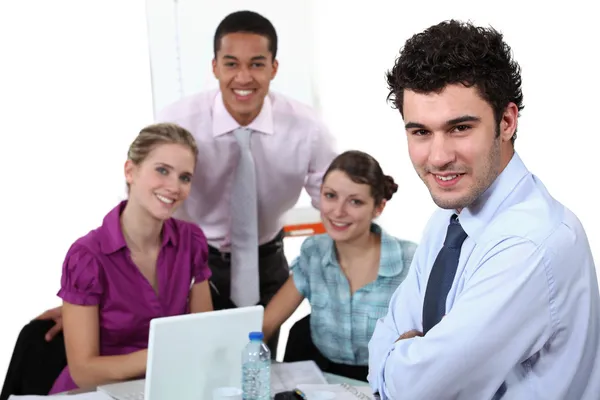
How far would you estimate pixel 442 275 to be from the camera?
167cm

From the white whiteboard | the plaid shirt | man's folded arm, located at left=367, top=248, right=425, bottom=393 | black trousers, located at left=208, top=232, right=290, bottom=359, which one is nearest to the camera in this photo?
man's folded arm, located at left=367, top=248, right=425, bottom=393

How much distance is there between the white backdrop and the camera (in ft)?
13.2

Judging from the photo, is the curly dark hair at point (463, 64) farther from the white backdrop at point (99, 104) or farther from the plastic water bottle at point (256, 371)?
the white backdrop at point (99, 104)

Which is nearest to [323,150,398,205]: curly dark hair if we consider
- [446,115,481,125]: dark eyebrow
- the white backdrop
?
the white backdrop

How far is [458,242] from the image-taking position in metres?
1.65

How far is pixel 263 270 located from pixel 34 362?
1255 mm

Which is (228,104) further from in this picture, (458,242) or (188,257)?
(458,242)

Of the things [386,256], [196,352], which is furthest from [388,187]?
[196,352]

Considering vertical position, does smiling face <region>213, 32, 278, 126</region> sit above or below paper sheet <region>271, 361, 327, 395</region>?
above

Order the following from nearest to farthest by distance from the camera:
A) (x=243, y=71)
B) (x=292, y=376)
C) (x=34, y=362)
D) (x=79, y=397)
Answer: (x=79, y=397) < (x=292, y=376) < (x=34, y=362) < (x=243, y=71)

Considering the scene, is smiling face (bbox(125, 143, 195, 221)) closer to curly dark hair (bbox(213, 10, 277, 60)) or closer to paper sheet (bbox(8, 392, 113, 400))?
paper sheet (bbox(8, 392, 113, 400))

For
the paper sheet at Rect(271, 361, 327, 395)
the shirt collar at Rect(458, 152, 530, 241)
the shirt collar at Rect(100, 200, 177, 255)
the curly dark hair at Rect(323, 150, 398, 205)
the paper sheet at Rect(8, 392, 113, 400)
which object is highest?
the shirt collar at Rect(458, 152, 530, 241)

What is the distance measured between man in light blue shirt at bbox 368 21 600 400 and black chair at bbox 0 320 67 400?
52.2 inches

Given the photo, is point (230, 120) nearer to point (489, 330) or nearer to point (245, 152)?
point (245, 152)
